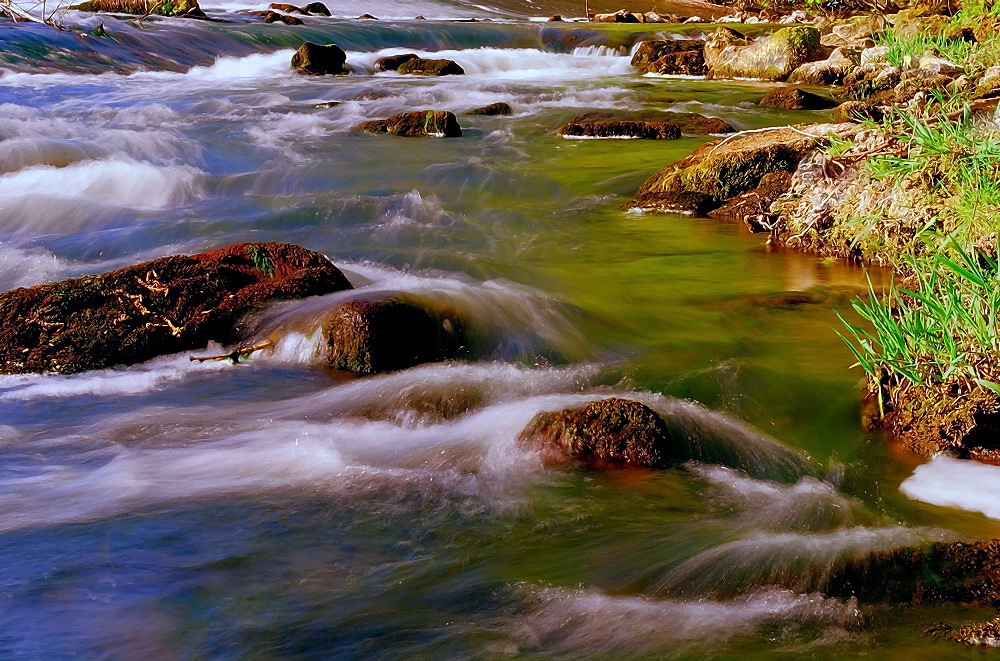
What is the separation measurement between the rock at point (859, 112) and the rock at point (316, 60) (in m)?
11.4

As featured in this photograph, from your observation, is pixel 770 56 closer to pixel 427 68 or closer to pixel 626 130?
pixel 427 68

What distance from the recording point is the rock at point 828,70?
62.8 feet

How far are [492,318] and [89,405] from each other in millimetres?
2088

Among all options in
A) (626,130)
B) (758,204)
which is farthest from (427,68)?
(758,204)

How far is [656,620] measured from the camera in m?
2.79

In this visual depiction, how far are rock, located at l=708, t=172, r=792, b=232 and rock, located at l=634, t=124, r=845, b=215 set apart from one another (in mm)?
114

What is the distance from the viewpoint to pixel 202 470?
12.9 feet

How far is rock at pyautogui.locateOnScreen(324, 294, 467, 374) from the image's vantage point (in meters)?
4.88

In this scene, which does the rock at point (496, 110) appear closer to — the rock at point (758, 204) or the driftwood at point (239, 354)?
the rock at point (758, 204)

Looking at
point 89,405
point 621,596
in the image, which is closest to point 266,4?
point 89,405

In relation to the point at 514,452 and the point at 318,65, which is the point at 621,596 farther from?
the point at 318,65

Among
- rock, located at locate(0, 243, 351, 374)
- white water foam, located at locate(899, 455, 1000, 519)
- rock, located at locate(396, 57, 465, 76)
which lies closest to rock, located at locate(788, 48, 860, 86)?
rock, located at locate(396, 57, 465, 76)

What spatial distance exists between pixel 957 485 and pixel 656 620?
1467mm

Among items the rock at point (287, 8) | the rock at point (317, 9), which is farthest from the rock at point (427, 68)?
the rock at point (317, 9)
